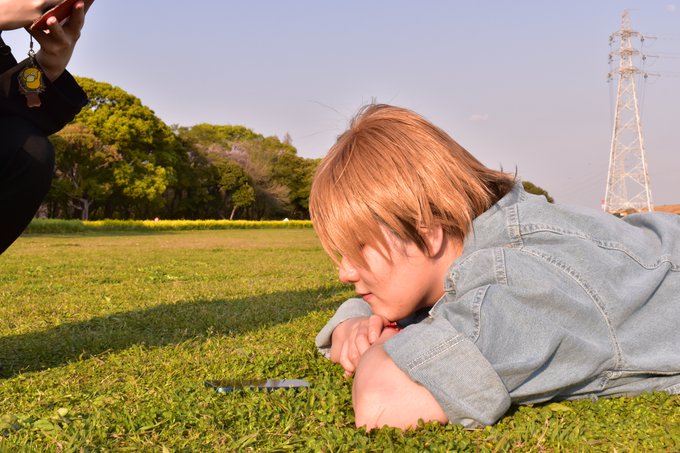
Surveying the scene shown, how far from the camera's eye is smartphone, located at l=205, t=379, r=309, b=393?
93.0 inches

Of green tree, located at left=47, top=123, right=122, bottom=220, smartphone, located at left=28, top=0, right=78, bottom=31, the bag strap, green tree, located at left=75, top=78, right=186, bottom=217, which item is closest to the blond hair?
smartphone, located at left=28, top=0, right=78, bottom=31

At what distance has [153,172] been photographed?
45344 mm

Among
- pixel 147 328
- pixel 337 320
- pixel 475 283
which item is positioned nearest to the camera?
pixel 475 283

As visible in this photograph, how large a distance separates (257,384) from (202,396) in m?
0.24

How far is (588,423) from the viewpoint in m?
1.98

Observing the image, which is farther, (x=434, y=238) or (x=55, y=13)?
(x=55, y=13)

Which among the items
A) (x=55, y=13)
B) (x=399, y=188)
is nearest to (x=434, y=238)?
(x=399, y=188)

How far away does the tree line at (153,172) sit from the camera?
→ 137ft

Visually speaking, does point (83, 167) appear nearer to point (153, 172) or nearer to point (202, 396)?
point (153, 172)

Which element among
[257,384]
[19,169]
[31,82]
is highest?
[31,82]

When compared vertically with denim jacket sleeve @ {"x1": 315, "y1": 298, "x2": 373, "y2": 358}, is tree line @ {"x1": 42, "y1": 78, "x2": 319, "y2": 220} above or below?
above

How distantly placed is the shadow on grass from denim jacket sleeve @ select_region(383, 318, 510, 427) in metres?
2.00

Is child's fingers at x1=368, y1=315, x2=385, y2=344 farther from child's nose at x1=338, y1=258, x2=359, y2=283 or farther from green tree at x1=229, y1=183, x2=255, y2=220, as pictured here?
green tree at x1=229, y1=183, x2=255, y2=220

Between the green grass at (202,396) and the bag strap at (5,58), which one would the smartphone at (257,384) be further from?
the bag strap at (5,58)
